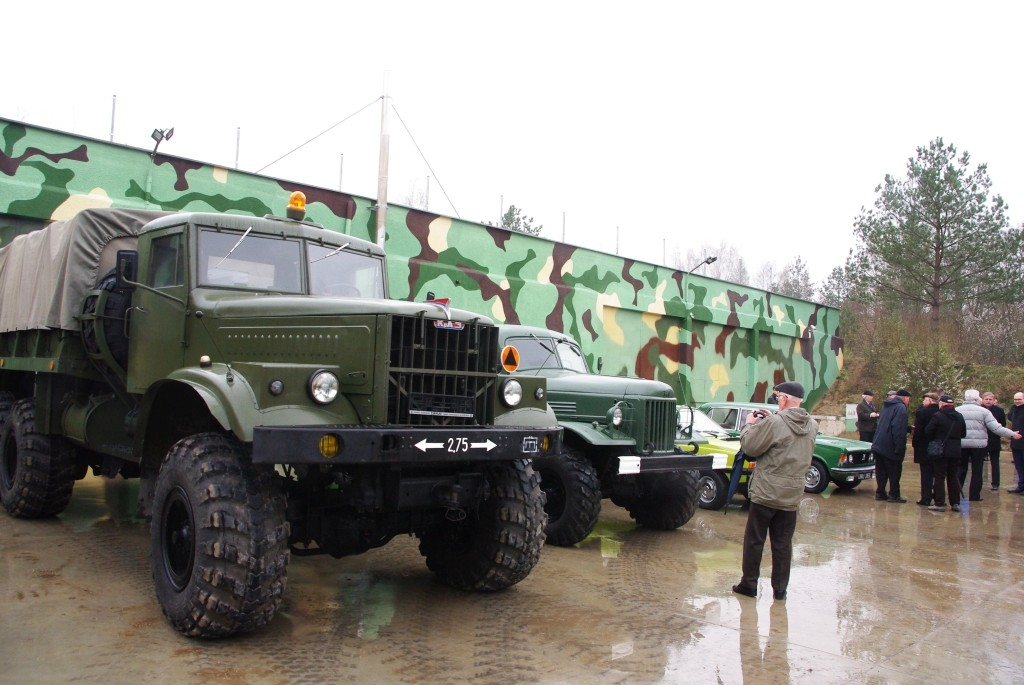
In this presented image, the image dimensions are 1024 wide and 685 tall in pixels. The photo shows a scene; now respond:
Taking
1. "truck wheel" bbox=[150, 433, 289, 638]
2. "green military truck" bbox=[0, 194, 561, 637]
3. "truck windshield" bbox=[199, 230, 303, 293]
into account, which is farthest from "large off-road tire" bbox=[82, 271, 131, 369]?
"truck wheel" bbox=[150, 433, 289, 638]

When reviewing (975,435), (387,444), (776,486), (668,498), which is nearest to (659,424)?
(668,498)

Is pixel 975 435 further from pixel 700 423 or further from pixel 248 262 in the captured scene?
pixel 248 262

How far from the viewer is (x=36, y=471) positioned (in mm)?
7277

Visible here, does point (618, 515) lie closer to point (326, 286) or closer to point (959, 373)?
point (326, 286)

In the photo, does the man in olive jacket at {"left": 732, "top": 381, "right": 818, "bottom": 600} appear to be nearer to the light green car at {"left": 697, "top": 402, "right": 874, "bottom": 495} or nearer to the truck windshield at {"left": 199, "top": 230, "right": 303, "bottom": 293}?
the truck windshield at {"left": 199, "top": 230, "right": 303, "bottom": 293}

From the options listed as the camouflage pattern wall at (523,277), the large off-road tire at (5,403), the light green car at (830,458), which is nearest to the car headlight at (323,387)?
the large off-road tire at (5,403)

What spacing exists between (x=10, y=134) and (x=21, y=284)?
15.1 feet

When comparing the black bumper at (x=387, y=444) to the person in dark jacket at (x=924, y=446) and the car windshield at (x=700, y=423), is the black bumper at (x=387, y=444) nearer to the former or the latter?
the car windshield at (x=700, y=423)

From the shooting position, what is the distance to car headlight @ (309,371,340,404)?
4695 millimetres

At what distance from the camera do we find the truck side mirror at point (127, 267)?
589 centimetres

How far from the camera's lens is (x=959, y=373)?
23266 millimetres

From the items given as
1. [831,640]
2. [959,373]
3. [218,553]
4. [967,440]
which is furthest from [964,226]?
[218,553]

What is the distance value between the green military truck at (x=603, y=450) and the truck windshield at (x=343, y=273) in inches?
82.1

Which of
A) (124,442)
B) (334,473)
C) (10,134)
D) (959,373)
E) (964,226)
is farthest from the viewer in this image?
(964,226)
